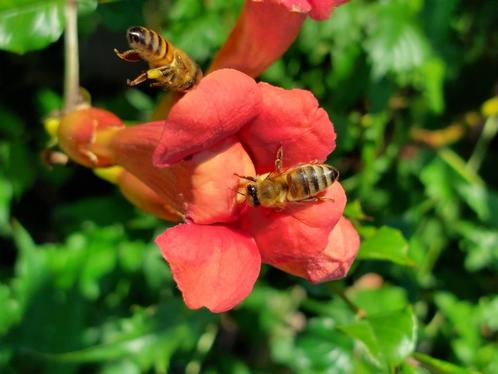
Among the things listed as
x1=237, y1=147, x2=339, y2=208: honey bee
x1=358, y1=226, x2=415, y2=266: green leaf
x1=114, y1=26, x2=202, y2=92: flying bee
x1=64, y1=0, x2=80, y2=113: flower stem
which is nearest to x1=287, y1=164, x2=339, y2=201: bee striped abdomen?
x1=237, y1=147, x2=339, y2=208: honey bee

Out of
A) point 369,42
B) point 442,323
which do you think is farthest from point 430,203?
point 369,42

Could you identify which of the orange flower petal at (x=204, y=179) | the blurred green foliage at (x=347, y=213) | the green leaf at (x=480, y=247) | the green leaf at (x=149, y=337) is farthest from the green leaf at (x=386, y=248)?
the green leaf at (x=480, y=247)

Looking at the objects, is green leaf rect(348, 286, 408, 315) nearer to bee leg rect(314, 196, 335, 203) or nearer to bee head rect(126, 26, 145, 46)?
bee leg rect(314, 196, 335, 203)

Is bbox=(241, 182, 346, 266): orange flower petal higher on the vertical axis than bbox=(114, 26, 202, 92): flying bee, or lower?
lower

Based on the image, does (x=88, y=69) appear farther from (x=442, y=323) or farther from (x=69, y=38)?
(x=442, y=323)

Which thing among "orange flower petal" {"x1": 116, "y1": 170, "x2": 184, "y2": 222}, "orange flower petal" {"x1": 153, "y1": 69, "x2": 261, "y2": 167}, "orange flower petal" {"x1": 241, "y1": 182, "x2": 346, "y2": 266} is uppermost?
"orange flower petal" {"x1": 153, "y1": 69, "x2": 261, "y2": 167}

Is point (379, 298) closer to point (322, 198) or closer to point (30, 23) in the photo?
point (322, 198)

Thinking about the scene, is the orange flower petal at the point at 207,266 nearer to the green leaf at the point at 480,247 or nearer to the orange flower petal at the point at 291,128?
the orange flower petal at the point at 291,128
